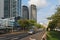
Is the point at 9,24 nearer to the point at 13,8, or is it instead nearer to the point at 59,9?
the point at 13,8

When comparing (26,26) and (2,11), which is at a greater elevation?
(2,11)

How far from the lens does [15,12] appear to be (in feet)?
460

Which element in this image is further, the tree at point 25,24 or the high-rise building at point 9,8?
the high-rise building at point 9,8

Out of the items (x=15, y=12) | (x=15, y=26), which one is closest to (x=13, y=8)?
(x=15, y=12)

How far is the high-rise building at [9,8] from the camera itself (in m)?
136

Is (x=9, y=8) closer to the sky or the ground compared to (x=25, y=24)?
closer to the sky

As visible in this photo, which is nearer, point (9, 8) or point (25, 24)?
point (25, 24)

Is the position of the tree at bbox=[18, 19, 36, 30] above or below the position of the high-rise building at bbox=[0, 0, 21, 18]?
below

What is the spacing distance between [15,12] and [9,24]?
37.1 feet

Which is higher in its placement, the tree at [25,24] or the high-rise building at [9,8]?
the high-rise building at [9,8]

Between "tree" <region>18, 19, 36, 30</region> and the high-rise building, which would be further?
the high-rise building

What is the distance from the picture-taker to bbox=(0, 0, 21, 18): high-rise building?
136 m

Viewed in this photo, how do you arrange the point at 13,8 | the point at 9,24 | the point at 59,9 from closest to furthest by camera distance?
1. the point at 59,9
2. the point at 9,24
3. the point at 13,8

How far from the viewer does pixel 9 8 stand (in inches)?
5423
